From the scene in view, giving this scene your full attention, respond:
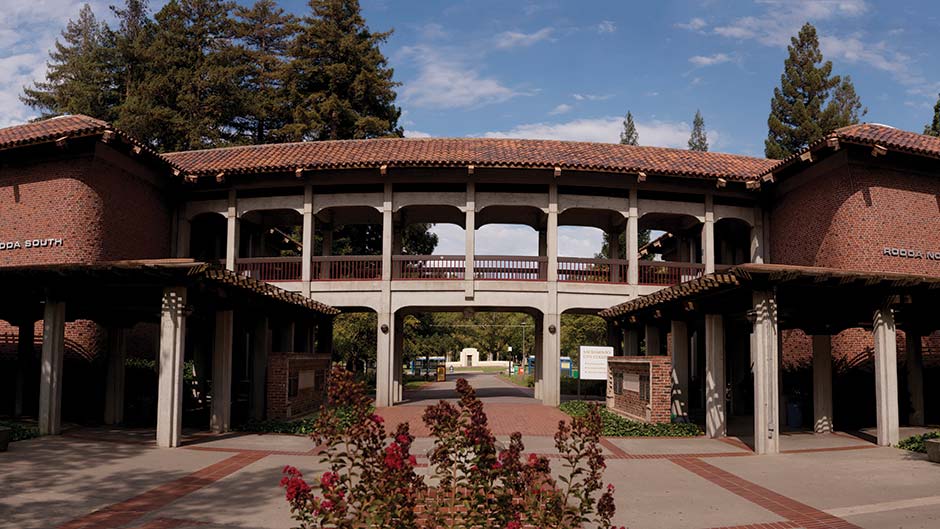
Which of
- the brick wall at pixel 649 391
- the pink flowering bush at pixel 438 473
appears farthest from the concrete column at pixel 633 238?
the pink flowering bush at pixel 438 473

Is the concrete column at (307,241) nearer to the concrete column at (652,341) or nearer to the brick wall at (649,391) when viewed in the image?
the brick wall at (649,391)

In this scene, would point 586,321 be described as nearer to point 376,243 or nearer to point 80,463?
point 376,243

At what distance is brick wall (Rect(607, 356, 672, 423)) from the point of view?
15.9 meters

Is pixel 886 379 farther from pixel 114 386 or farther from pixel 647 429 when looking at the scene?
pixel 114 386

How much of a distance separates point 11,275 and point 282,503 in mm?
8164

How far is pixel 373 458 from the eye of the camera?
4699mm

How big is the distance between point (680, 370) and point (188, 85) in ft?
102

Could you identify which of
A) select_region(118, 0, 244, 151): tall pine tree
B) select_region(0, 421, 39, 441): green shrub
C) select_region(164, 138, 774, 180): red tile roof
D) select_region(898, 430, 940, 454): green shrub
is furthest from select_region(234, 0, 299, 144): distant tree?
select_region(898, 430, 940, 454): green shrub

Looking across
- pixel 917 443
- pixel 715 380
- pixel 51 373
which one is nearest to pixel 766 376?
pixel 715 380

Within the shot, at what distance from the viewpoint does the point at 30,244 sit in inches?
723

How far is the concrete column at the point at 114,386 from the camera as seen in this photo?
15766mm

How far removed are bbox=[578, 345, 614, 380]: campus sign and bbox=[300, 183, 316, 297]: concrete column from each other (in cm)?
880

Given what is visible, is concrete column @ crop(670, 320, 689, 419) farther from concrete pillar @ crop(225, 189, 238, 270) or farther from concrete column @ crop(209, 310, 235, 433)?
concrete pillar @ crop(225, 189, 238, 270)

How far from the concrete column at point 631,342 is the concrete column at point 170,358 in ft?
45.9
